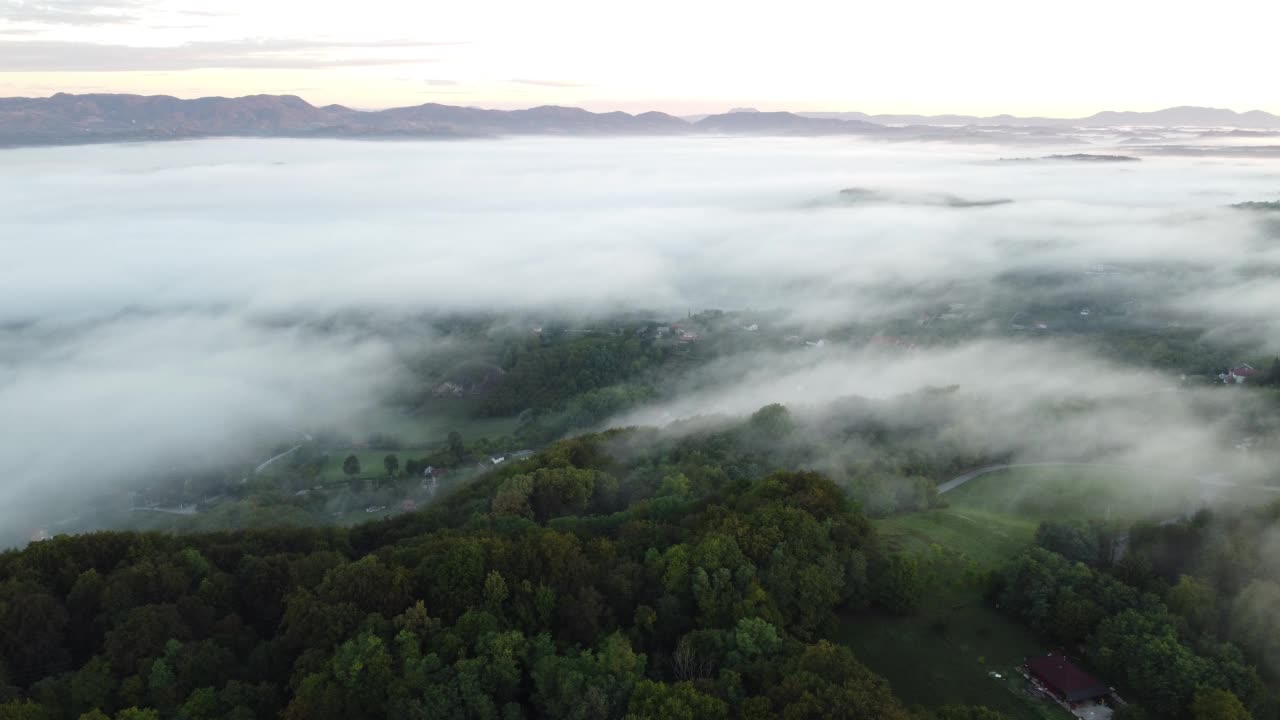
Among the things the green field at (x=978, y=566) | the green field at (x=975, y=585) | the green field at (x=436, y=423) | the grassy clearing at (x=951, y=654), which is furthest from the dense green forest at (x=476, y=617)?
the green field at (x=436, y=423)

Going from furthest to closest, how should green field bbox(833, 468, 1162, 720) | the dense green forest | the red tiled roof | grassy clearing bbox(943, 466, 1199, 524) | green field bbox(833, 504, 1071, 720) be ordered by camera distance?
grassy clearing bbox(943, 466, 1199, 524) < green field bbox(833, 468, 1162, 720) < green field bbox(833, 504, 1071, 720) < the red tiled roof < the dense green forest

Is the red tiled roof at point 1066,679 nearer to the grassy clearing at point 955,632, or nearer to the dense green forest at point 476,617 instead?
the grassy clearing at point 955,632

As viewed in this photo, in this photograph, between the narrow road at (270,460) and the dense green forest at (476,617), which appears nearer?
the dense green forest at (476,617)

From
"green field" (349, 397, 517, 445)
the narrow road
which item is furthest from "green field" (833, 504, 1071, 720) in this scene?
the narrow road

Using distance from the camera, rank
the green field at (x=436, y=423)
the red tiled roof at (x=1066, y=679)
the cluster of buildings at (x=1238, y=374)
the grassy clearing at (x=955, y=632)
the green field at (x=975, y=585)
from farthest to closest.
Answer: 1. the green field at (x=436, y=423)
2. the cluster of buildings at (x=1238, y=374)
3. the green field at (x=975, y=585)
4. the grassy clearing at (x=955, y=632)
5. the red tiled roof at (x=1066, y=679)

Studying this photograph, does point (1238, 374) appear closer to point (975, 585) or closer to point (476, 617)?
point (975, 585)

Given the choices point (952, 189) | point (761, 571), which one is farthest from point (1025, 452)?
point (952, 189)

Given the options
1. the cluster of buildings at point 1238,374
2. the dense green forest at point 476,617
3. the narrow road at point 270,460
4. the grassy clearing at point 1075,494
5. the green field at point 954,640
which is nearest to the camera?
the dense green forest at point 476,617

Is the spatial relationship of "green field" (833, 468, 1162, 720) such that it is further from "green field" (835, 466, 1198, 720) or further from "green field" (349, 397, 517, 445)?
"green field" (349, 397, 517, 445)

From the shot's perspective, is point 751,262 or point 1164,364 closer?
point 1164,364

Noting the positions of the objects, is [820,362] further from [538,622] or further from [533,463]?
[538,622]

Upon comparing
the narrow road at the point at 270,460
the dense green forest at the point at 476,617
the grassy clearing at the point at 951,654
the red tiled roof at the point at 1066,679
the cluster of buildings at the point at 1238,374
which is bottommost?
the narrow road at the point at 270,460
